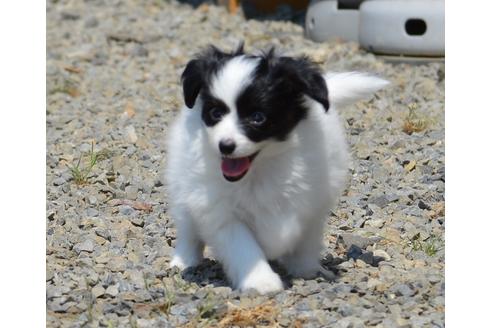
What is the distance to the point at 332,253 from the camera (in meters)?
5.46

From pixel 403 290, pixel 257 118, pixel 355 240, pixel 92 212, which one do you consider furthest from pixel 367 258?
pixel 92 212

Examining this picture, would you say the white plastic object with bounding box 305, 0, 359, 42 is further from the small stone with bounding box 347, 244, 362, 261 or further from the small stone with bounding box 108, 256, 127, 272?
the small stone with bounding box 108, 256, 127, 272

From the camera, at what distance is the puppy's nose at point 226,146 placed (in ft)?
14.2

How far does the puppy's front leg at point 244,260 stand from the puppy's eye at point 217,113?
0.55 meters

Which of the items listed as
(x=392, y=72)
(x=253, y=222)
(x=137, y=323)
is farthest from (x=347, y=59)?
(x=137, y=323)

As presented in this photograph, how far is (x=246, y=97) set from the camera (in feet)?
14.5

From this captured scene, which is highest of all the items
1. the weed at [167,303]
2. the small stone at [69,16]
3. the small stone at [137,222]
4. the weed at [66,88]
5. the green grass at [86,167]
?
the small stone at [69,16]

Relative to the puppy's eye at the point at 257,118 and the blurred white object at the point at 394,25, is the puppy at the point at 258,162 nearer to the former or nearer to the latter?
the puppy's eye at the point at 257,118

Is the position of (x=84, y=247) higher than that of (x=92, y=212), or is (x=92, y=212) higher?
(x=92, y=212)

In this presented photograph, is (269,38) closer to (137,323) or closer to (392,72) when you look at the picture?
(392,72)

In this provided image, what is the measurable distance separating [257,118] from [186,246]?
1.03 meters

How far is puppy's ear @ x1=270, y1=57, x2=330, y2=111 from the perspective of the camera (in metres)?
4.62

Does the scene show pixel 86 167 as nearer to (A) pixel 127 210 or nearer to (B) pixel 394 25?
(A) pixel 127 210

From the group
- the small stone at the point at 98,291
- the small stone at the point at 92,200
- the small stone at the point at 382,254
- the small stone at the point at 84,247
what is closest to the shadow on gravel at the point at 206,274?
the small stone at the point at 98,291
